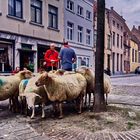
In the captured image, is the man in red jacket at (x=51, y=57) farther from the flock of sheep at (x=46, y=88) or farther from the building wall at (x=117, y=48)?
the building wall at (x=117, y=48)

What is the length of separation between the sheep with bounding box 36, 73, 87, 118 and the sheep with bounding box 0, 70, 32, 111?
4.25 feet

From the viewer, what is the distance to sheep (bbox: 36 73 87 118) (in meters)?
7.25

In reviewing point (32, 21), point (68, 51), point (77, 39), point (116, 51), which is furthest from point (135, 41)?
point (68, 51)

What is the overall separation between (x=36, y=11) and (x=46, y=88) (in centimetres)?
1843

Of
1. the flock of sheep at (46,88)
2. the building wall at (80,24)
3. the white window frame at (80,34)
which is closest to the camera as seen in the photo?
the flock of sheep at (46,88)

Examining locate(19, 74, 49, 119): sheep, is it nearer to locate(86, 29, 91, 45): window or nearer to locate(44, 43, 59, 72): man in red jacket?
locate(44, 43, 59, 72): man in red jacket

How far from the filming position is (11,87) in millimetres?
8227

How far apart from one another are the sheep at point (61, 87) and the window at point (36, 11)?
16.9 m

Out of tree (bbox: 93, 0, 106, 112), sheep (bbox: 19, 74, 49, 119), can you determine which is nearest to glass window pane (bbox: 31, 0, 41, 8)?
tree (bbox: 93, 0, 106, 112)

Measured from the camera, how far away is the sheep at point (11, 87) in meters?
8.02

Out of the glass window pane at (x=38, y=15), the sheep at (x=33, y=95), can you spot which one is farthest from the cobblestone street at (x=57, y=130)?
the glass window pane at (x=38, y=15)

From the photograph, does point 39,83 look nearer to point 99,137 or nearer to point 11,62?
point 99,137

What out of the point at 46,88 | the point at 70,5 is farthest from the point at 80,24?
the point at 46,88

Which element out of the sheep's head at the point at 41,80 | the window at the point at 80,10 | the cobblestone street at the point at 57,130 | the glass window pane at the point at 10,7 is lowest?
the cobblestone street at the point at 57,130
